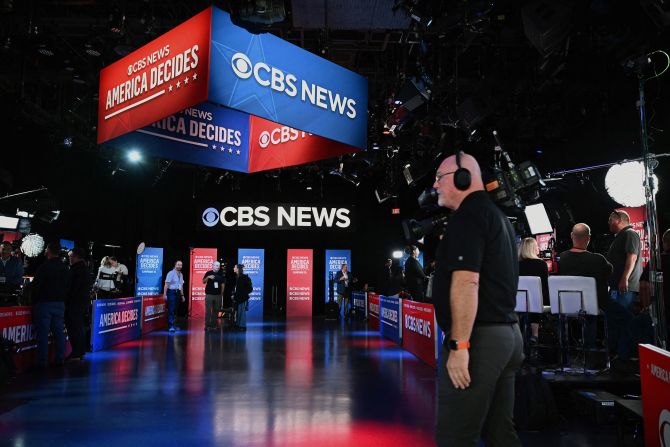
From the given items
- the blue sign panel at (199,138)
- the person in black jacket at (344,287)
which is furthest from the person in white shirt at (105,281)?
the person in black jacket at (344,287)

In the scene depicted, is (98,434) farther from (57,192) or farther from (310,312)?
(310,312)

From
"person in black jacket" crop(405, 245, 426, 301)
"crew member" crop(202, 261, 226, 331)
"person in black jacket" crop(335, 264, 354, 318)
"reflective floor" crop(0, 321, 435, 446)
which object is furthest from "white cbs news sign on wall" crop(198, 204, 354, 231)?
"reflective floor" crop(0, 321, 435, 446)

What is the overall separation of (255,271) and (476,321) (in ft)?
52.2

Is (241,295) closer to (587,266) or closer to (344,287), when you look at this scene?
(344,287)

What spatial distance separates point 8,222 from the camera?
1004 centimetres

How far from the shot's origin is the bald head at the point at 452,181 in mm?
2035

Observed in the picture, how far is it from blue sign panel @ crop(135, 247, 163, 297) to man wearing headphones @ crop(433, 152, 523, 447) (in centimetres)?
1519

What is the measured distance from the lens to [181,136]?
14.3 ft

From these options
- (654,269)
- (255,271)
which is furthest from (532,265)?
(255,271)

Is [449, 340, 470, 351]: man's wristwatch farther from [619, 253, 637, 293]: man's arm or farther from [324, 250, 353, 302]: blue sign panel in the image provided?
[324, 250, 353, 302]: blue sign panel

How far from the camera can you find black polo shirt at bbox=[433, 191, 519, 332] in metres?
1.84

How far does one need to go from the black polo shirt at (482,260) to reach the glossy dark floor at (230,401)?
180 centimetres

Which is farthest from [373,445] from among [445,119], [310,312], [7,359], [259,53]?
[310,312]

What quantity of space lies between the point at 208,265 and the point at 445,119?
1091cm
